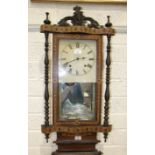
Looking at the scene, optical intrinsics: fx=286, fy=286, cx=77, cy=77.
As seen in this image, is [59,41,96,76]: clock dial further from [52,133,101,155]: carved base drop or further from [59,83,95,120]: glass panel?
[52,133,101,155]: carved base drop

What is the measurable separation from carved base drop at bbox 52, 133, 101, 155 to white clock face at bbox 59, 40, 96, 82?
0.87 feet

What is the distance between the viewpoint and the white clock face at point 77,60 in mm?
1312

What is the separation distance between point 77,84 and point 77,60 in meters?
0.11

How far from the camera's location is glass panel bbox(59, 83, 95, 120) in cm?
131

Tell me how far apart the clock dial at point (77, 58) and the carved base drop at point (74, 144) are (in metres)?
0.30

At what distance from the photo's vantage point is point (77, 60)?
133 centimetres

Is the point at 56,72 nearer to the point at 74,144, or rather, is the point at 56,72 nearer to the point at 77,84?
the point at 77,84

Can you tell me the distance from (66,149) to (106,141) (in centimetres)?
26

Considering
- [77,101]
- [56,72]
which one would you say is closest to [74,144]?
[77,101]

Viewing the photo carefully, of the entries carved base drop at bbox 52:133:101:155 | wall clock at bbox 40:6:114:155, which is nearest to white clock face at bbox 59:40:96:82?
wall clock at bbox 40:6:114:155
